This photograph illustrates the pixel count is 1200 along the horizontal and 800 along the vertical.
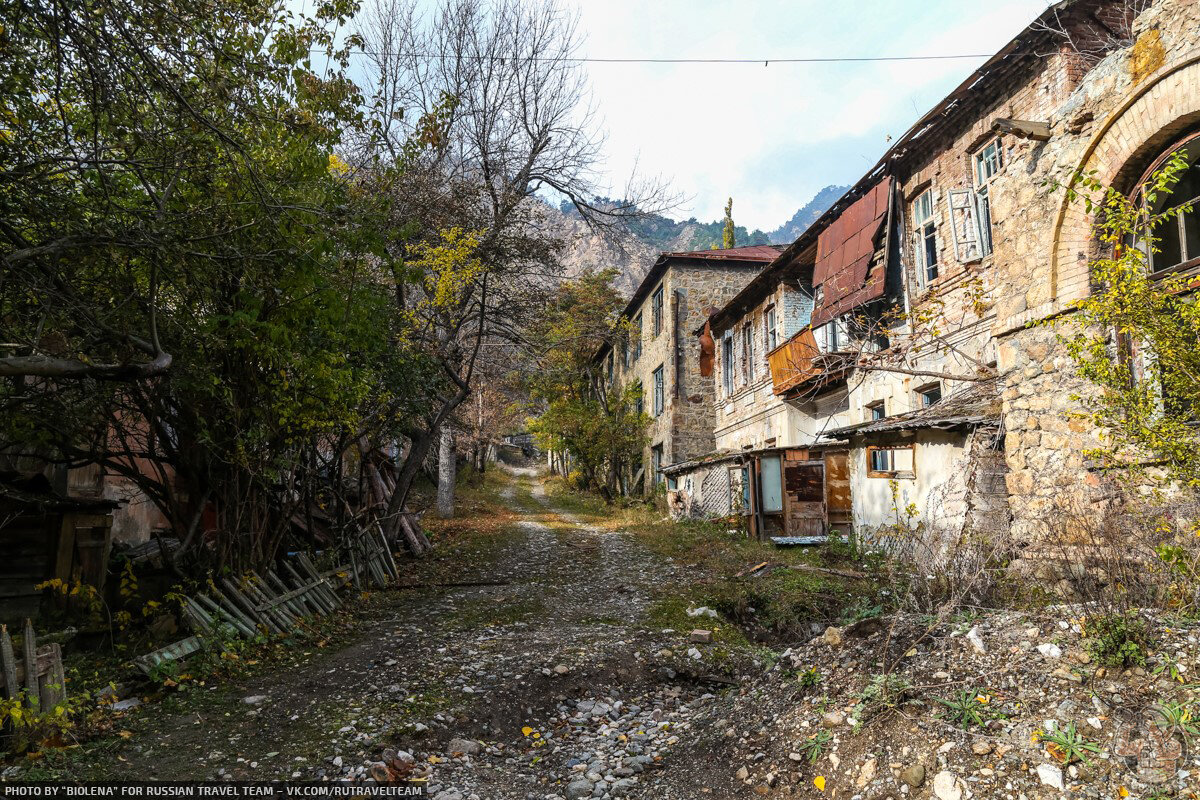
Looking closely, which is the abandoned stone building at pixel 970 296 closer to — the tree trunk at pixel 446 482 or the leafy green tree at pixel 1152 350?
the leafy green tree at pixel 1152 350

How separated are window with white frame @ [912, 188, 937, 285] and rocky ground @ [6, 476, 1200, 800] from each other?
23.8 feet

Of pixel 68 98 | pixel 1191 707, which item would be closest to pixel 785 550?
pixel 1191 707

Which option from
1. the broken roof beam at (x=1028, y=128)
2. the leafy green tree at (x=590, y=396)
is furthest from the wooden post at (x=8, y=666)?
A: the leafy green tree at (x=590, y=396)

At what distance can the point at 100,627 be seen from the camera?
6.80 metres

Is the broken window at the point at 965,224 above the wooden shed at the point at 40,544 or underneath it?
above

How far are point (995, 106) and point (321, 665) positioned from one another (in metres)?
11.8

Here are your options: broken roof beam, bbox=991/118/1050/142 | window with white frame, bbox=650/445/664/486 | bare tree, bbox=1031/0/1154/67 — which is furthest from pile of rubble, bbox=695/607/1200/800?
window with white frame, bbox=650/445/664/486

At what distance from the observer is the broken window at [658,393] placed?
24703 millimetres

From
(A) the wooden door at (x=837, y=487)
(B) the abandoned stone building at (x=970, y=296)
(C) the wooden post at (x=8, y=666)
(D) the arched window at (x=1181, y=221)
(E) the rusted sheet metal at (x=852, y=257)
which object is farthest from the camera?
(A) the wooden door at (x=837, y=487)

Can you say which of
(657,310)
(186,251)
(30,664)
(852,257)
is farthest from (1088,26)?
(657,310)

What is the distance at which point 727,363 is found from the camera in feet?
71.2

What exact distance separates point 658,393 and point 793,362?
11244 mm

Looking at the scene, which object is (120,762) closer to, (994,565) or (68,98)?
(68,98)

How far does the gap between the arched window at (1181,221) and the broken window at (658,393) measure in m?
18.1
